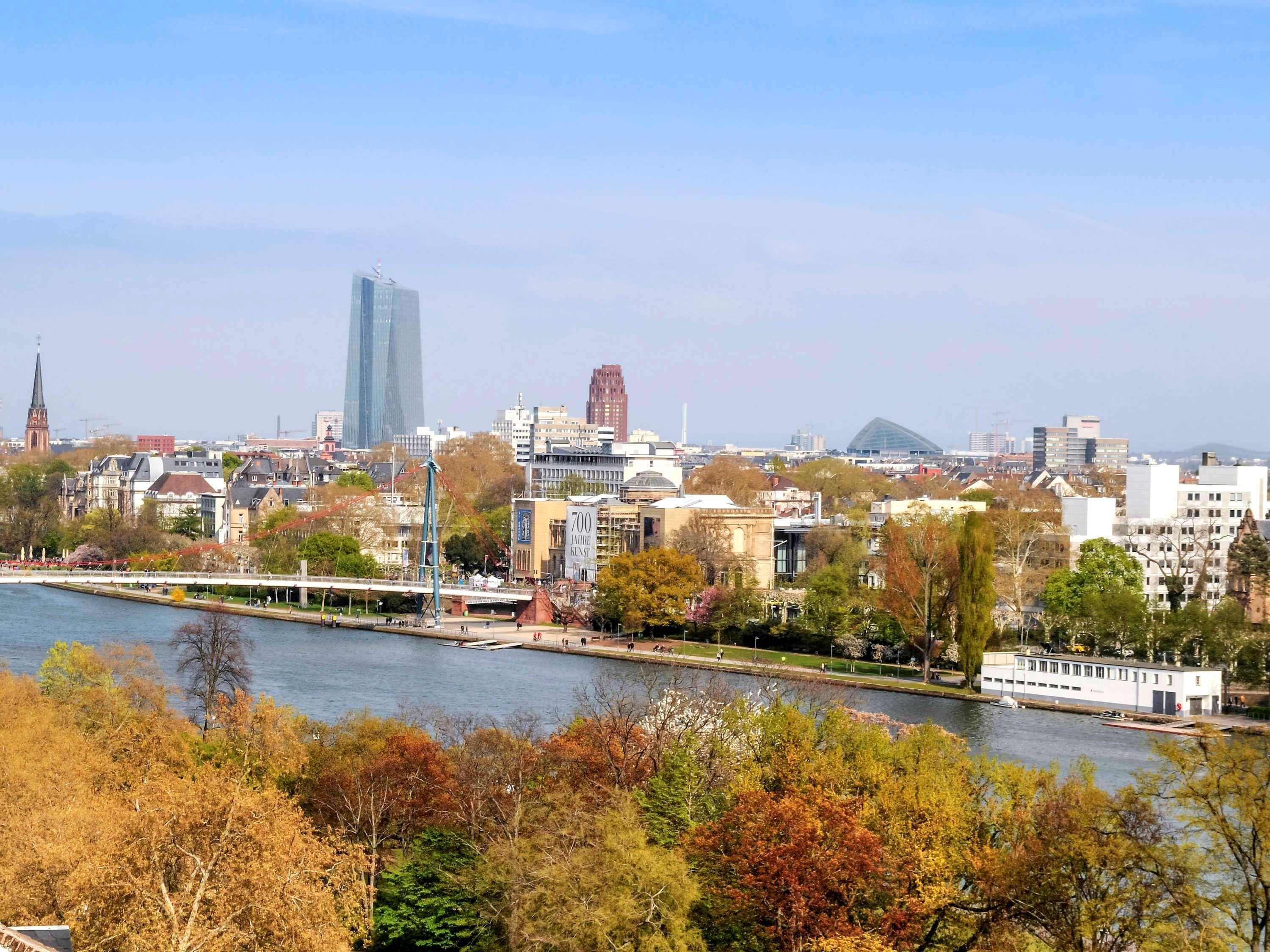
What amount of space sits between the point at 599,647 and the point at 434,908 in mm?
24199

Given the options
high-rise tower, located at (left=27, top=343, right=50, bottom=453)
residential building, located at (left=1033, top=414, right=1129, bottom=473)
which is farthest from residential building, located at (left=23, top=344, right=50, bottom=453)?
residential building, located at (left=1033, top=414, right=1129, bottom=473)

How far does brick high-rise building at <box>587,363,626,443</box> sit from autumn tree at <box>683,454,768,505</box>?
62.6 metres

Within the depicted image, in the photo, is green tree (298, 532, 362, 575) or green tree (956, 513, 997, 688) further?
green tree (298, 532, 362, 575)

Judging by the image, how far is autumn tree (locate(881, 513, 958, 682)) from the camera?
35.2 m

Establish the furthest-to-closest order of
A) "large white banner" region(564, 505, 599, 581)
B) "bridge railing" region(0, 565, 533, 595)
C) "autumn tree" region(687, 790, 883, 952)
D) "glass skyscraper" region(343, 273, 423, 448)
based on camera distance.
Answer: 1. "glass skyscraper" region(343, 273, 423, 448)
2. "large white banner" region(564, 505, 599, 581)
3. "bridge railing" region(0, 565, 533, 595)
4. "autumn tree" region(687, 790, 883, 952)

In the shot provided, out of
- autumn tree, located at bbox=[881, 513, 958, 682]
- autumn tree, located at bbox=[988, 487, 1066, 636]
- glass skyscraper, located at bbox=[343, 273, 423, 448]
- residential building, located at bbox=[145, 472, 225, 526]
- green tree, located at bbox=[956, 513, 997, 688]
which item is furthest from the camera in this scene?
glass skyscraper, located at bbox=[343, 273, 423, 448]

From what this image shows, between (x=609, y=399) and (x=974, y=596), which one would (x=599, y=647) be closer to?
(x=974, y=596)

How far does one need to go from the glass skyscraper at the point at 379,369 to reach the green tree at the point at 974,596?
524 feet

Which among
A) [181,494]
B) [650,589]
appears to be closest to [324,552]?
[650,589]

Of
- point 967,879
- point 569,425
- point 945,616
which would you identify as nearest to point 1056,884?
point 967,879

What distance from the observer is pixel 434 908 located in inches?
609

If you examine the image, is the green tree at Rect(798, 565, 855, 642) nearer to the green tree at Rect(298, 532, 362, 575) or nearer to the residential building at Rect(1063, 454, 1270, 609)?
the residential building at Rect(1063, 454, 1270, 609)

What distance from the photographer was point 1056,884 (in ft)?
43.7

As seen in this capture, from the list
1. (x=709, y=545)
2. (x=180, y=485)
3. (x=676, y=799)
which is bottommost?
(x=676, y=799)
